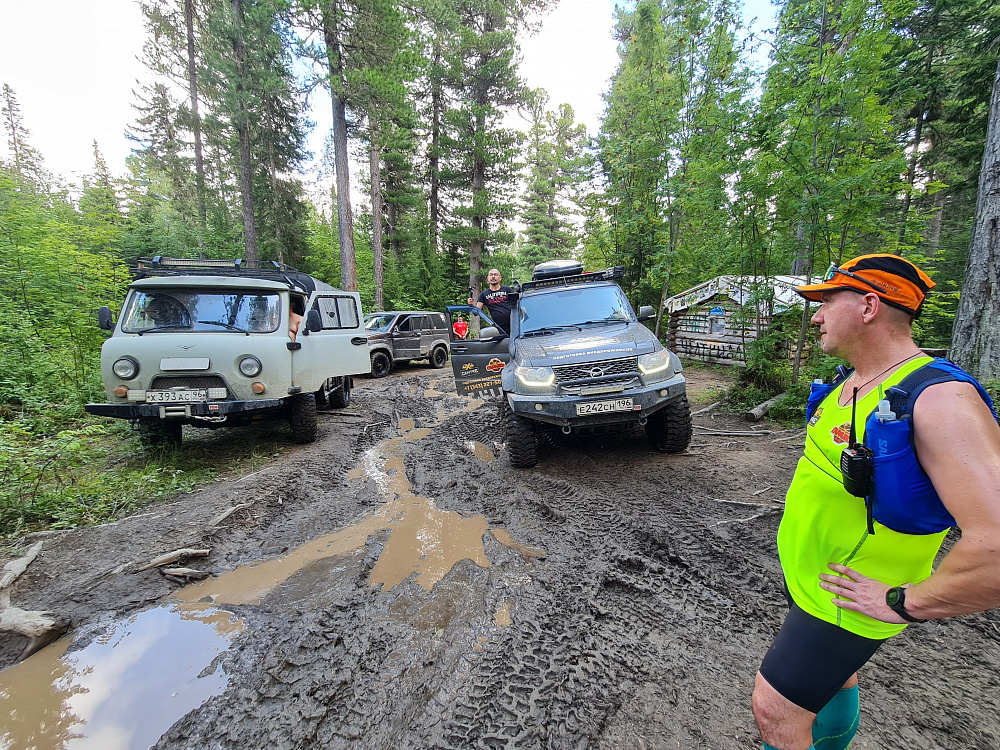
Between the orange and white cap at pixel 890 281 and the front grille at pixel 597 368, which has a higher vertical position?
the orange and white cap at pixel 890 281

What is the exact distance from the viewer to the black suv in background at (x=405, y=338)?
12.5 metres

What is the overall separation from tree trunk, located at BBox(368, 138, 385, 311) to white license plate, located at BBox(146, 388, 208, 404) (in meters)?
15.0

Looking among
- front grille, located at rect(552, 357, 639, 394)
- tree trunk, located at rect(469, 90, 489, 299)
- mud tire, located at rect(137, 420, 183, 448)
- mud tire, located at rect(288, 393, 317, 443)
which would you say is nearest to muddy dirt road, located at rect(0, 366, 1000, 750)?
front grille, located at rect(552, 357, 639, 394)

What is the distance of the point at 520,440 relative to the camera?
476cm

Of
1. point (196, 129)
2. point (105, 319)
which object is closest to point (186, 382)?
point (105, 319)

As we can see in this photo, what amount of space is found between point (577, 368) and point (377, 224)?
18630 mm

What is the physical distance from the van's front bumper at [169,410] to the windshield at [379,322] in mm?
8262

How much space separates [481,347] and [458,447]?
1.50m

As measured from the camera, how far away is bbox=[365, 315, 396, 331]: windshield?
13.0m

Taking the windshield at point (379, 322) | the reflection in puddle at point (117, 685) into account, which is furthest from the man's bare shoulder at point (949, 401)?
the windshield at point (379, 322)

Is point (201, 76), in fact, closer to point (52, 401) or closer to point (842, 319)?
point (52, 401)

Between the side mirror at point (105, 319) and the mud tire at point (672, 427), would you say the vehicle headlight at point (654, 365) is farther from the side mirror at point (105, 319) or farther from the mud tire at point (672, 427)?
the side mirror at point (105, 319)

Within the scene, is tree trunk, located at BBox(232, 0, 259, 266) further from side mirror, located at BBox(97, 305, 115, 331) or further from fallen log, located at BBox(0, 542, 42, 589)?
fallen log, located at BBox(0, 542, 42, 589)

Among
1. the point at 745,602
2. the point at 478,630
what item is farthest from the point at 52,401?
the point at 745,602
